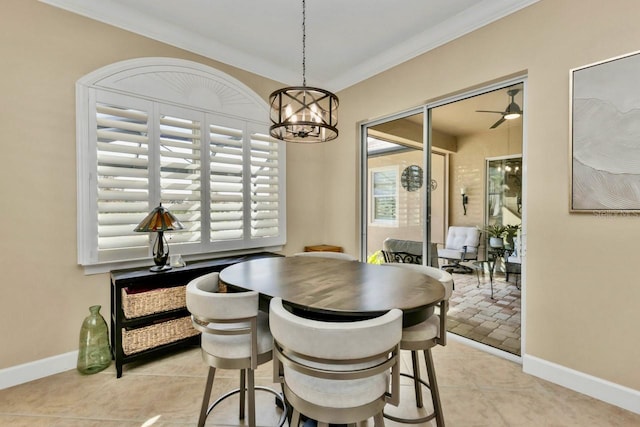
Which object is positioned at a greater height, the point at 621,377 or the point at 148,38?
the point at 148,38

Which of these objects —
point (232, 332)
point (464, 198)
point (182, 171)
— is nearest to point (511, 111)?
point (464, 198)

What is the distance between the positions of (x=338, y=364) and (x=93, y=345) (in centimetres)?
230

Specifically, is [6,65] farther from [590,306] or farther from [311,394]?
[590,306]

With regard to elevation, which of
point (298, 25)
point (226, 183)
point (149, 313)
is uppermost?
point (298, 25)

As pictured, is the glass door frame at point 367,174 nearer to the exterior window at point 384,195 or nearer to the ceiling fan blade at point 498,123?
the exterior window at point 384,195

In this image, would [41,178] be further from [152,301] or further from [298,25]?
[298,25]

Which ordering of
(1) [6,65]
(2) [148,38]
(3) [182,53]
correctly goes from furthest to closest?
(3) [182,53] → (2) [148,38] → (1) [6,65]

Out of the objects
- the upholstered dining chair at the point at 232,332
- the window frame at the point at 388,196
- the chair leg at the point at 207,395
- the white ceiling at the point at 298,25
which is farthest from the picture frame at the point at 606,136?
the chair leg at the point at 207,395

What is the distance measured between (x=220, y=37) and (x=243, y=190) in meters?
1.54

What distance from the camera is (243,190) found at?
330 cm

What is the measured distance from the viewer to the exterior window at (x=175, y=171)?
2408mm

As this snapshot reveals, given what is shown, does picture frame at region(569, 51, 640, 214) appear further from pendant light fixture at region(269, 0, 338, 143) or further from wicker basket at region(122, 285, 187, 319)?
wicker basket at region(122, 285, 187, 319)

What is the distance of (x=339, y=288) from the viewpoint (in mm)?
1591

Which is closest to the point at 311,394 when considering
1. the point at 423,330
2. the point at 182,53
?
the point at 423,330
